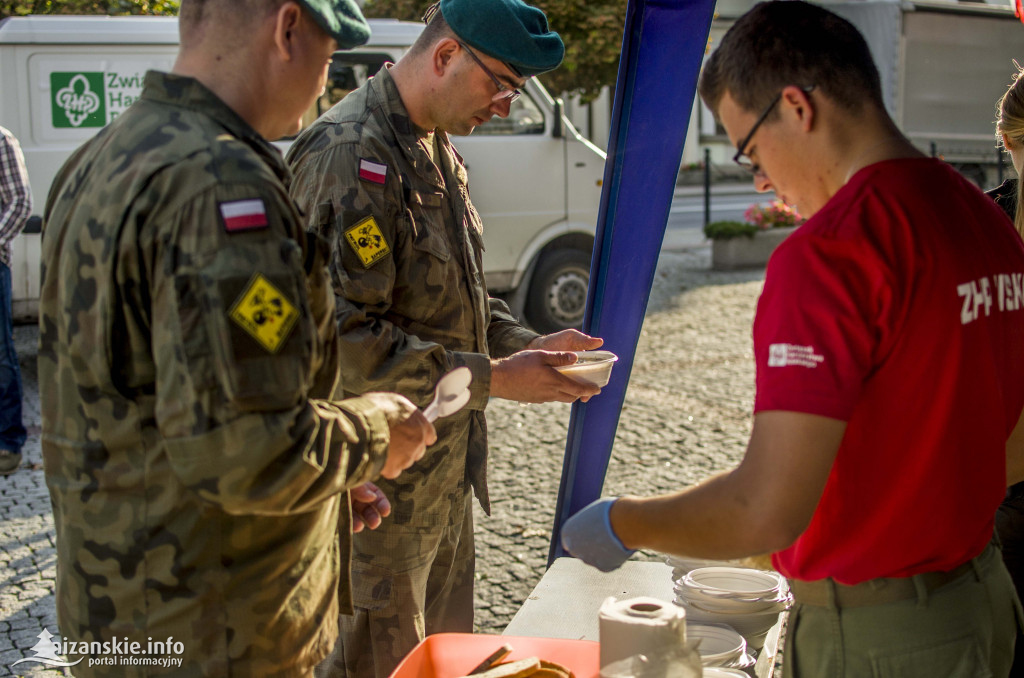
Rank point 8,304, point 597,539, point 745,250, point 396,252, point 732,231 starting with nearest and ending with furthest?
1. point 597,539
2. point 396,252
3. point 8,304
4. point 732,231
5. point 745,250

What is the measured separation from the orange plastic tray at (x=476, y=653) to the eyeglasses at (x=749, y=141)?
1029mm

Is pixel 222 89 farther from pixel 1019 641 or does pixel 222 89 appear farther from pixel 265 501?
pixel 1019 641

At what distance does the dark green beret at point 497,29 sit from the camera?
244 cm

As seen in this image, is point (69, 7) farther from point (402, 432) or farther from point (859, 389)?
point (859, 389)

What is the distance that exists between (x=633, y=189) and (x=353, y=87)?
5485 millimetres

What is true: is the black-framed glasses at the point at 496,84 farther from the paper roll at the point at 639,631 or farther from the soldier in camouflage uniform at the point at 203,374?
the paper roll at the point at 639,631

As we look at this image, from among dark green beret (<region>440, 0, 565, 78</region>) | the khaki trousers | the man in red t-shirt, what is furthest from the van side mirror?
the khaki trousers

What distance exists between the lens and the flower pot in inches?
491

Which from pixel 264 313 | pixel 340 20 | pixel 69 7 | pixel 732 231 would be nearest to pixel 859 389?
pixel 264 313

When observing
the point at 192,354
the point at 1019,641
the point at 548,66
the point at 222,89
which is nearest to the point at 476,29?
the point at 548,66

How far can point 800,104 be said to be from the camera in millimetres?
1419

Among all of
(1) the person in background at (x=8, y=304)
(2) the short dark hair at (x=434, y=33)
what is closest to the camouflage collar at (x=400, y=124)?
(2) the short dark hair at (x=434, y=33)

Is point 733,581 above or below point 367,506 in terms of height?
below

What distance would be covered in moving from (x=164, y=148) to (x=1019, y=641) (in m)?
2.30
